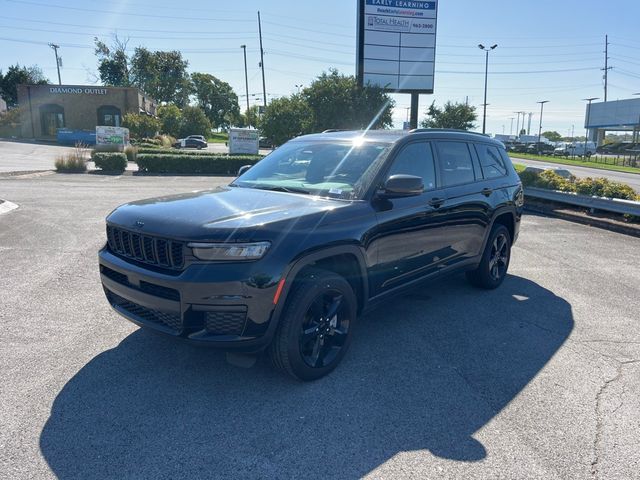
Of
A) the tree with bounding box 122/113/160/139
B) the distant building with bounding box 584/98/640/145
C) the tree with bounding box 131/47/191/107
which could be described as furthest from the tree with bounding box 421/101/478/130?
the tree with bounding box 131/47/191/107

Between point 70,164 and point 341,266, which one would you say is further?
point 70,164

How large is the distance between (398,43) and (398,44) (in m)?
0.04

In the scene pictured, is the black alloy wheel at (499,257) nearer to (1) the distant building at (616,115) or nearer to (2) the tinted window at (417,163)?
(2) the tinted window at (417,163)

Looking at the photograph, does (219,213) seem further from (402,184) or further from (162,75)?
(162,75)

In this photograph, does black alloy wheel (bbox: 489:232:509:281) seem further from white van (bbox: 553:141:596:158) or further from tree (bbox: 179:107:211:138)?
tree (bbox: 179:107:211:138)

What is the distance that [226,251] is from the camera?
311cm

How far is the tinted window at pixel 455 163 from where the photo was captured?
16.3ft

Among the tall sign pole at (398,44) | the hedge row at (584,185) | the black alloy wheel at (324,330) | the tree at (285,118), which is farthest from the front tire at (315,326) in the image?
the tree at (285,118)

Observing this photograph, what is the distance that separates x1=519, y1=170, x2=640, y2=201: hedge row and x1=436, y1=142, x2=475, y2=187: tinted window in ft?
24.0

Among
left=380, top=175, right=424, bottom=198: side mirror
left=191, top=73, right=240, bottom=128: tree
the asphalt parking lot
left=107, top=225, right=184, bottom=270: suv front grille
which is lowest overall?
the asphalt parking lot

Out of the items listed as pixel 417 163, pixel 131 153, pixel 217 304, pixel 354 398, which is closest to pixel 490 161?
pixel 417 163

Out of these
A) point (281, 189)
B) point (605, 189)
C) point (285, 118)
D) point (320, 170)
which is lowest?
point (605, 189)

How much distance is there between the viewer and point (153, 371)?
12.2 ft

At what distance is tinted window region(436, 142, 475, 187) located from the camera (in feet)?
16.3
